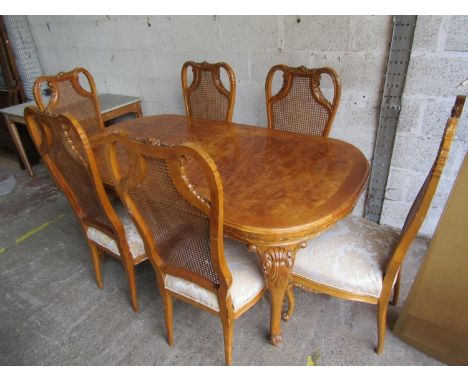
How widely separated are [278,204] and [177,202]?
Answer: 37 centimetres

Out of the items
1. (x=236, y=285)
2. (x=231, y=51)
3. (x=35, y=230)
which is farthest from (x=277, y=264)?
(x=35, y=230)

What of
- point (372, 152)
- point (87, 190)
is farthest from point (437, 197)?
point (87, 190)

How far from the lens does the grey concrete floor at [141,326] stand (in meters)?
1.44

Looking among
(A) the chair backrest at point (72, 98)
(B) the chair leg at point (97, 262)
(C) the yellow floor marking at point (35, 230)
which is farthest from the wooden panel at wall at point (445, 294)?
(C) the yellow floor marking at point (35, 230)

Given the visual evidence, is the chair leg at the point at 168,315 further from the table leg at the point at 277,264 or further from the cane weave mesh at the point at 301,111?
the cane weave mesh at the point at 301,111

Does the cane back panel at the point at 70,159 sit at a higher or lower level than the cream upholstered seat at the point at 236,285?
higher

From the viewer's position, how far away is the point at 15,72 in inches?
134

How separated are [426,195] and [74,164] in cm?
125

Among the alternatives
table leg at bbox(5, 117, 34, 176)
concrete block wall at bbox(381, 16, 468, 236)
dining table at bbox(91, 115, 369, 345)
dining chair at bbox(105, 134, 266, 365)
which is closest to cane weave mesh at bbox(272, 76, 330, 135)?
dining table at bbox(91, 115, 369, 345)

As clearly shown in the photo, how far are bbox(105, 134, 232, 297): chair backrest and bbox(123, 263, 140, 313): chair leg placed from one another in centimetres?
32

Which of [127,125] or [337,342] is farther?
[127,125]

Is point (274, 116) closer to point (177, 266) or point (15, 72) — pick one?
point (177, 266)

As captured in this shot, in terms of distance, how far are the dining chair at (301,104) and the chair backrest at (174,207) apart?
2.97 ft

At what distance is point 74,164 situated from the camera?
4.25 ft
